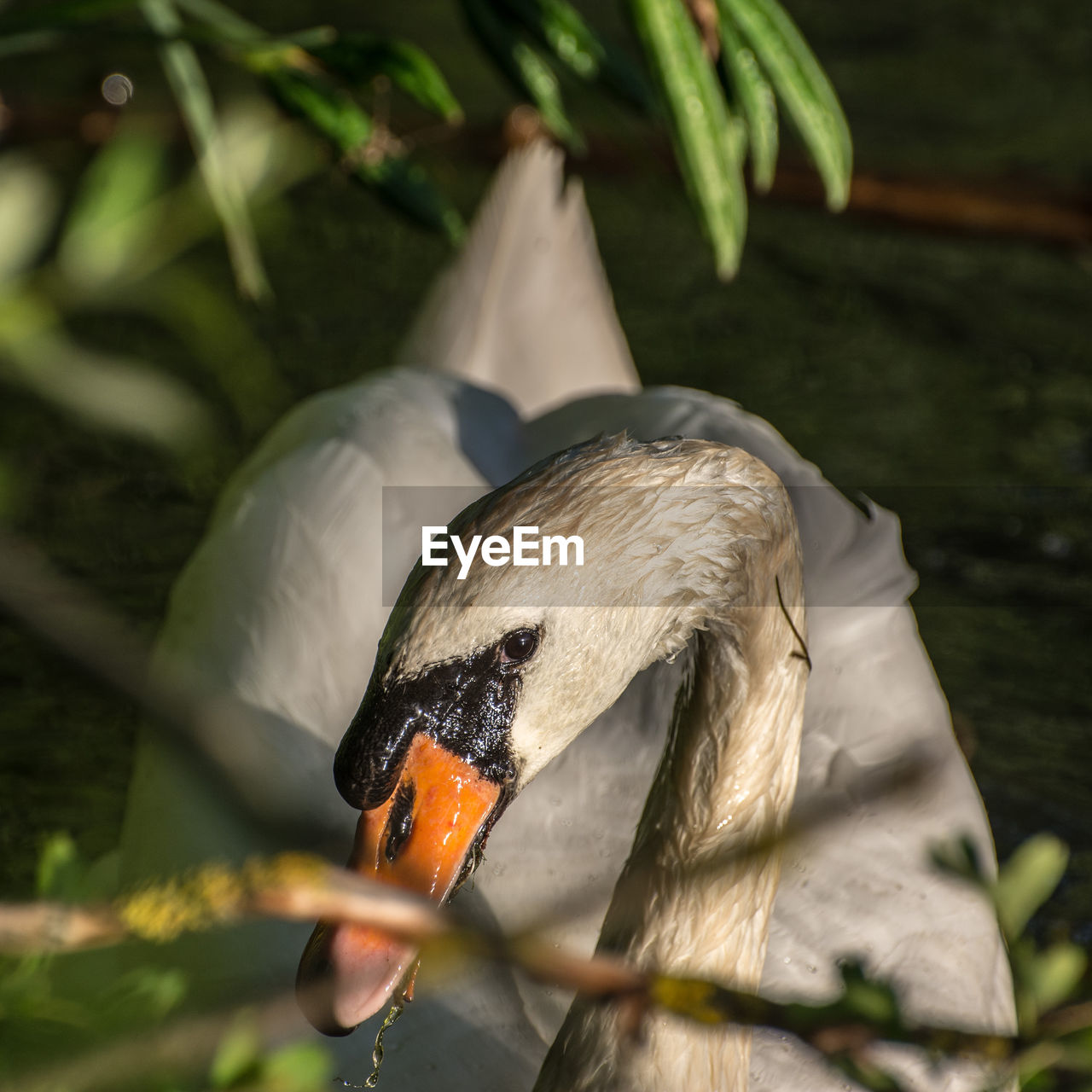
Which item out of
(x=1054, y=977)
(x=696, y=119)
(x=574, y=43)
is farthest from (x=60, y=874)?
(x=574, y=43)

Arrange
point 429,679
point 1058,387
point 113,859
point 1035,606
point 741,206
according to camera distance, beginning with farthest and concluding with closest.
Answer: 1. point 1058,387
2. point 1035,606
3. point 113,859
4. point 741,206
5. point 429,679

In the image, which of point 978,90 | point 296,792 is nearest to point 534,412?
point 296,792

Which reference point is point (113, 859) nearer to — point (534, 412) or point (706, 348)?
point (534, 412)

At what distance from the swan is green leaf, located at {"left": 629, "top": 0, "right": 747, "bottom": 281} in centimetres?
22

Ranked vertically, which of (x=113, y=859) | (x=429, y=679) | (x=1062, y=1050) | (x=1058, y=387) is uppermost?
(x=1062, y=1050)

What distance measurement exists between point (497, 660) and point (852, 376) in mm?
2802

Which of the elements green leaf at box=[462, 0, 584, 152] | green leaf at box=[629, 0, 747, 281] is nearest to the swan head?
green leaf at box=[629, 0, 747, 281]

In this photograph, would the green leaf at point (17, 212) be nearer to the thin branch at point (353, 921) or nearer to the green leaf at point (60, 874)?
the green leaf at point (60, 874)

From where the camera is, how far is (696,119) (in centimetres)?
147

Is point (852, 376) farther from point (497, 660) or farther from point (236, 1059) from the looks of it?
point (236, 1059)

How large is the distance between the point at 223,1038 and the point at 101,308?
3280 mm

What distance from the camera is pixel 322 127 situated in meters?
1.60

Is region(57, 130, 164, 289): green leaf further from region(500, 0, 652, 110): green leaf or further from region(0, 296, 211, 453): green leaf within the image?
region(500, 0, 652, 110): green leaf

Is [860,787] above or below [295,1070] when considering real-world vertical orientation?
below
